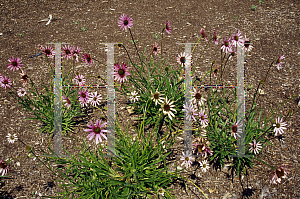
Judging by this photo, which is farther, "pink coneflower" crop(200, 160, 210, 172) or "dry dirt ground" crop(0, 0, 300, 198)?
"dry dirt ground" crop(0, 0, 300, 198)

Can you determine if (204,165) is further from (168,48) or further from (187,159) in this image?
(168,48)

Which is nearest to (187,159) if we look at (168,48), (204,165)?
(204,165)

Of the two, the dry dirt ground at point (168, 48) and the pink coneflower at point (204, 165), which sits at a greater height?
the dry dirt ground at point (168, 48)

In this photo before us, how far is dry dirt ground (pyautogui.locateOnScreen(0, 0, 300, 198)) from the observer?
2572 millimetres

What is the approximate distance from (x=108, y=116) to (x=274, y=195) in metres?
2.43

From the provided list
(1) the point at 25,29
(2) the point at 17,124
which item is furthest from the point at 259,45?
(1) the point at 25,29

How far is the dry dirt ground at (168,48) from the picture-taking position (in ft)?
8.44

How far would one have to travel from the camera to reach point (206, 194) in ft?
8.02

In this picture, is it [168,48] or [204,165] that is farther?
[168,48]

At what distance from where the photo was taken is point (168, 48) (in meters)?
4.40

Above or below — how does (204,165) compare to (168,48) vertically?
below

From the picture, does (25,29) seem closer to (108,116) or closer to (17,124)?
(17,124)

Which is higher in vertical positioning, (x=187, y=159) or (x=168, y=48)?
(x=168, y=48)

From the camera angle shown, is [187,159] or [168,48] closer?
[187,159]
